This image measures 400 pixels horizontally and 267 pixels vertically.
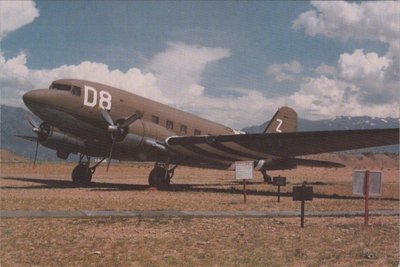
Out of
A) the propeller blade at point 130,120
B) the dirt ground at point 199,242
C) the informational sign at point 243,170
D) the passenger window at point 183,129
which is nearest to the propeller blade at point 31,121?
the propeller blade at point 130,120

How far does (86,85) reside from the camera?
80.9 feet

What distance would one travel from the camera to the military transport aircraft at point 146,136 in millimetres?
23922

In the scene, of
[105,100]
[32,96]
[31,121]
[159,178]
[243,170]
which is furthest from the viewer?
[31,121]

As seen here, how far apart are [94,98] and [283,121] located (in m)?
19.2

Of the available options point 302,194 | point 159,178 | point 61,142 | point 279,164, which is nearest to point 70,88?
point 61,142

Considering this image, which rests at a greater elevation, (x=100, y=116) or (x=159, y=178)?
(x=100, y=116)

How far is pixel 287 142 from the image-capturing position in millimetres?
26766

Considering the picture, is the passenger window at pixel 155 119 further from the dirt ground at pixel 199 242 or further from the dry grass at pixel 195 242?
the dry grass at pixel 195 242

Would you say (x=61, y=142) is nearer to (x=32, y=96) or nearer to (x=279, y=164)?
(x=32, y=96)

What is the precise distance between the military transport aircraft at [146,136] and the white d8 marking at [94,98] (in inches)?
2.1

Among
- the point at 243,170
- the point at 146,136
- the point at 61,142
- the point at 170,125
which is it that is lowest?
the point at 243,170

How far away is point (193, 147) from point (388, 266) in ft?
62.0

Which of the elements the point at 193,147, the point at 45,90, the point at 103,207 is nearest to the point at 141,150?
the point at 193,147

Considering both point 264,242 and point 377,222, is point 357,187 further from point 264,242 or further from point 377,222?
point 264,242
